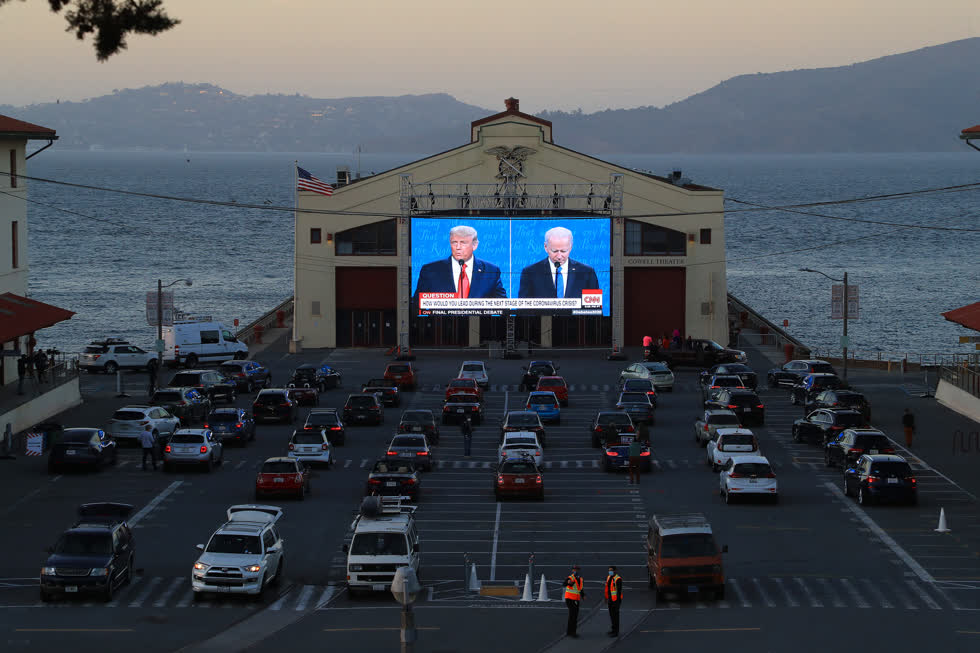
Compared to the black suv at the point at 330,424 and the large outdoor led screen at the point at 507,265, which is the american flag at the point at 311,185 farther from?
the black suv at the point at 330,424

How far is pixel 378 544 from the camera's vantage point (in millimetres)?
31344

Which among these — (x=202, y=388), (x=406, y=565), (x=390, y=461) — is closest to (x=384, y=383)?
(x=202, y=388)

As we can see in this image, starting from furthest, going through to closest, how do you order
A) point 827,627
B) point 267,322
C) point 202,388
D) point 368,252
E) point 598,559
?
point 267,322
point 368,252
point 202,388
point 598,559
point 827,627

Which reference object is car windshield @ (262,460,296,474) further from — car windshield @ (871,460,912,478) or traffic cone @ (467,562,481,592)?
car windshield @ (871,460,912,478)

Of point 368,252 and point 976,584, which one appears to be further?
point 368,252

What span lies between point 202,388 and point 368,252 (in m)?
23.3

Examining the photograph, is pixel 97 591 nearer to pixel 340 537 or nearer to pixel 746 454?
pixel 340 537

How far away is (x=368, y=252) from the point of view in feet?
270

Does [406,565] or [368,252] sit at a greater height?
[368,252]

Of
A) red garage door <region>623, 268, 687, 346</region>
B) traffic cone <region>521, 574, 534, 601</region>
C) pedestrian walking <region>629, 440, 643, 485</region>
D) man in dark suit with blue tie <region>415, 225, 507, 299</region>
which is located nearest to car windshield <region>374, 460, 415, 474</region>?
pedestrian walking <region>629, 440, 643, 485</region>

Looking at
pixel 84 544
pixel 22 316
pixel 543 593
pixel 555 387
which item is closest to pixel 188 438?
pixel 22 316

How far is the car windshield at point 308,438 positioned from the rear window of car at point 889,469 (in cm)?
1790

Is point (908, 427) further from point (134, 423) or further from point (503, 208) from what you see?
point (503, 208)

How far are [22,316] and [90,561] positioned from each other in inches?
1172
